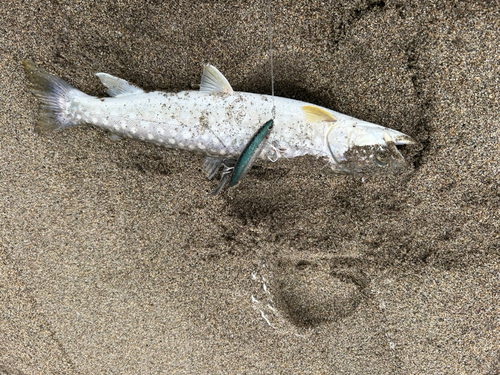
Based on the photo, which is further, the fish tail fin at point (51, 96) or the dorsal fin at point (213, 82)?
the fish tail fin at point (51, 96)

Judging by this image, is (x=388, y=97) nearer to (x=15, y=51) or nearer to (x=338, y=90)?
(x=338, y=90)

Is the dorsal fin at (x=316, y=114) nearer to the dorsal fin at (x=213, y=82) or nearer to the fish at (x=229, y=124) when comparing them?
the fish at (x=229, y=124)

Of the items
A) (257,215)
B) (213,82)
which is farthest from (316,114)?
(257,215)

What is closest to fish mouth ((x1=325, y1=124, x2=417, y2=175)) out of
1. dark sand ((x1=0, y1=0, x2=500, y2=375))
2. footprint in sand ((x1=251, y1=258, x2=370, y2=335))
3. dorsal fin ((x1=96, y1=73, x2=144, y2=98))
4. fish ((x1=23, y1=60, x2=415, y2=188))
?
fish ((x1=23, y1=60, x2=415, y2=188))

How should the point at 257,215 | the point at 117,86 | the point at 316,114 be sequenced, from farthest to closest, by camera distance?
the point at 257,215 < the point at 117,86 < the point at 316,114

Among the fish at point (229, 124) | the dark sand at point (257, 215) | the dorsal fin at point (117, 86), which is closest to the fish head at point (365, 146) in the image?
the fish at point (229, 124)

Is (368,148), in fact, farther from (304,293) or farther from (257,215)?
(304,293)
